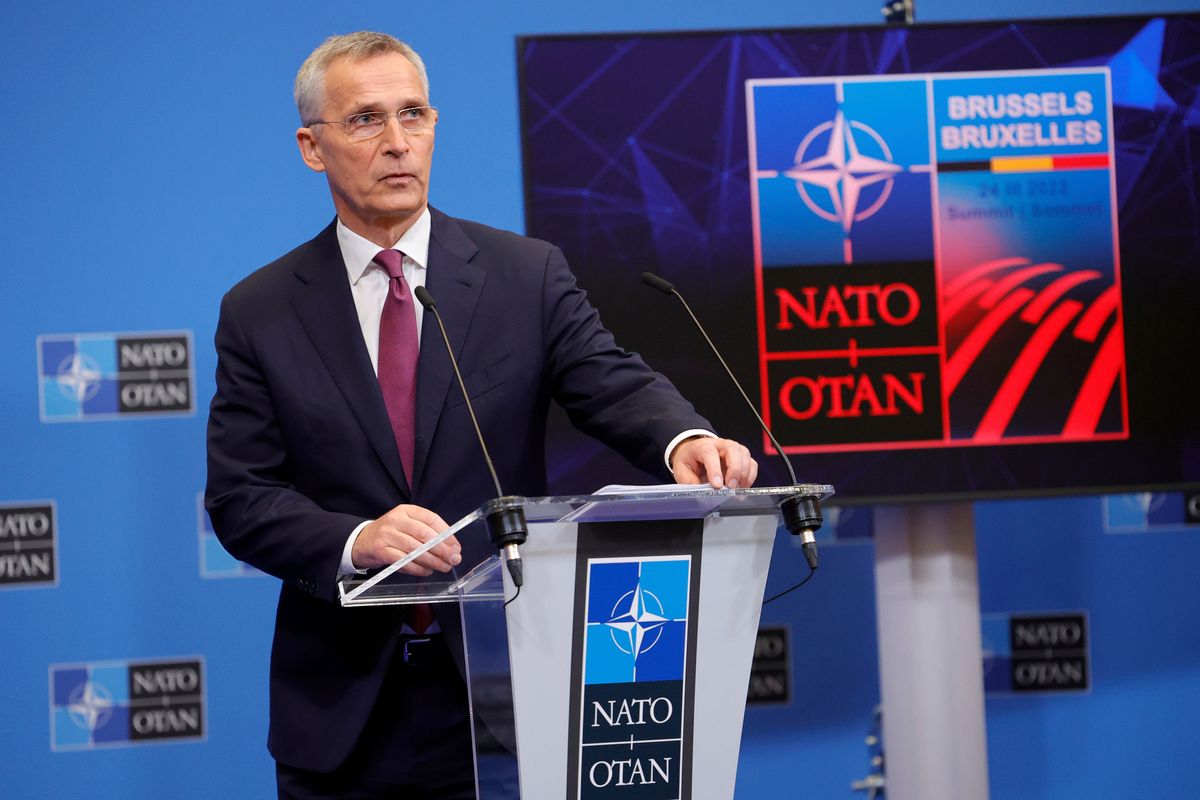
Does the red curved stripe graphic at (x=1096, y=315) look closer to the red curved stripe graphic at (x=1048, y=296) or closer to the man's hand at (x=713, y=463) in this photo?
the red curved stripe graphic at (x=1048, y=296)

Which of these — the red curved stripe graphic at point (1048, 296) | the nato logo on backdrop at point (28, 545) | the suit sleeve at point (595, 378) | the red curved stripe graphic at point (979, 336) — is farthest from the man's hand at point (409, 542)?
the nato logo on backdrop at point (28, 545)

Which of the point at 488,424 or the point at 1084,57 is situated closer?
the point at 488,424

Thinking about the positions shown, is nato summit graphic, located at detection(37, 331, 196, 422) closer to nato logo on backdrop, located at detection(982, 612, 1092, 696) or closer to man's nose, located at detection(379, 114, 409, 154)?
man's nose, located at detection(379, 114, 409, 154)

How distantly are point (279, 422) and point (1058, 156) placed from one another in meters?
1.82

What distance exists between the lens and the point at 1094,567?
353 centimetres

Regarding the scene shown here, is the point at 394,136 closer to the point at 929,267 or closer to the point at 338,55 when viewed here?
the point at 338,55

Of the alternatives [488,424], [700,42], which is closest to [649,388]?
[488,424]

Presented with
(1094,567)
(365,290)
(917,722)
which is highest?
(365,290)

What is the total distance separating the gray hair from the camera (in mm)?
2162

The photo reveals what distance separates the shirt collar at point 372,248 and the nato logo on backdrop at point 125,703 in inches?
61.1

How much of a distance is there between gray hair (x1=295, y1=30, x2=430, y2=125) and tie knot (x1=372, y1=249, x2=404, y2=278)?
266mm

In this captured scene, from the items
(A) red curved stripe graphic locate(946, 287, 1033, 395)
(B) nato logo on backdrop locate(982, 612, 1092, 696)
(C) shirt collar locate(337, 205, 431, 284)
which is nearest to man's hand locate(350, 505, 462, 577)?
(C) shirt collar locate(337, 205, 431, 284)

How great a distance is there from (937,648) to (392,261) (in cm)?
162

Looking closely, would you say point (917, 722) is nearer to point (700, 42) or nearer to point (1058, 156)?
point (1058, 156)
